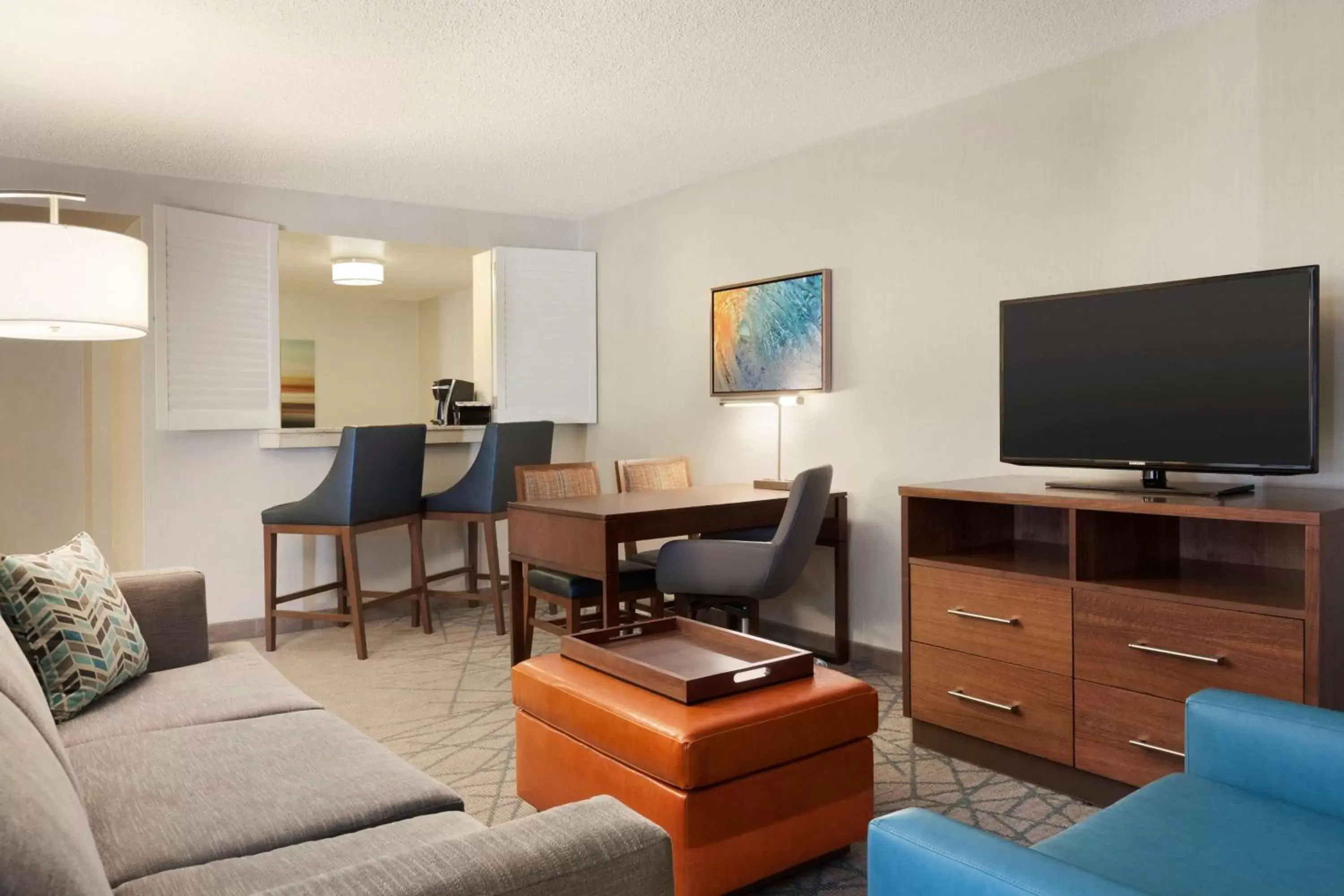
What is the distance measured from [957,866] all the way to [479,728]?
240cm

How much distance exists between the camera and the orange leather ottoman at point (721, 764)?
6.26ft

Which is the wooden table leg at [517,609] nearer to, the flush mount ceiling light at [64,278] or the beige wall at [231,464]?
the beige wall at [231,464]

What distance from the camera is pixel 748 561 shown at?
3.21 meters

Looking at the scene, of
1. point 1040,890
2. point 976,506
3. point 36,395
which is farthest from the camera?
point 36,395

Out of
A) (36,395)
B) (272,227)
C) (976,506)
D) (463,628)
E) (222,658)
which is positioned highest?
(272,227)

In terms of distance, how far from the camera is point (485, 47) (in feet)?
Result: 9.95

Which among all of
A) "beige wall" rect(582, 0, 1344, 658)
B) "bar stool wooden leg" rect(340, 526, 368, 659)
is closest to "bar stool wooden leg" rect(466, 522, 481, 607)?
"bar stool wooden leg" rect(340, 526, 368, 659)

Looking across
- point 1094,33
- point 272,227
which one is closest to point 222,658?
point 272,227

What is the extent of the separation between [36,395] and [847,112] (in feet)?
15.7

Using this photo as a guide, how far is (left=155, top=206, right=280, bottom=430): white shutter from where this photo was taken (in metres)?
4.38

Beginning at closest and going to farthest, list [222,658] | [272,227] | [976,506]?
[222,658] → [976,506] → [272,227]

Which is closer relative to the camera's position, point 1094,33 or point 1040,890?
point 1040,890

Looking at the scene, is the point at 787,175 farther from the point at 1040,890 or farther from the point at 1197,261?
the point at 1040,890

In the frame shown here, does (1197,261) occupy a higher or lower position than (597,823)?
higher
